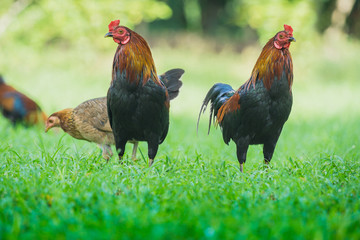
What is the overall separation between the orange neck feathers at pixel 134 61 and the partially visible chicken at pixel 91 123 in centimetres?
98

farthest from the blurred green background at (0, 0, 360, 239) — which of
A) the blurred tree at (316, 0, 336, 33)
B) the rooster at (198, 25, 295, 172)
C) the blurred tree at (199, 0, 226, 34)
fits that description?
the blurred tree at (199, 0, 226, 34)

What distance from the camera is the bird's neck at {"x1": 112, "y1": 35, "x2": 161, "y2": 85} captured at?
3.82m

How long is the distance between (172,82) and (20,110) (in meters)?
3.37

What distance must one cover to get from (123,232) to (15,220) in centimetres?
71

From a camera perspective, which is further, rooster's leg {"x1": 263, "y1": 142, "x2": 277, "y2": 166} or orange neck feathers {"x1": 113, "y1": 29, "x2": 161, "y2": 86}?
rooster's leg {"x1": 263, "y1": 142, "x2": 277, "y2": 166}

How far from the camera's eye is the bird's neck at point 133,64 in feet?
12.5

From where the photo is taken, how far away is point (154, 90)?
3873mm

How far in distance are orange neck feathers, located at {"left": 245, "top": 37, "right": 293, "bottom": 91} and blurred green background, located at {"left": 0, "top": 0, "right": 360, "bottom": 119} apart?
595cm

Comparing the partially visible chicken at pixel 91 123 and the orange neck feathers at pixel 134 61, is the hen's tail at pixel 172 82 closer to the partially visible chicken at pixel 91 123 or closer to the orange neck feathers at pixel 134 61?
the partially visible chicken at pixel 91 123

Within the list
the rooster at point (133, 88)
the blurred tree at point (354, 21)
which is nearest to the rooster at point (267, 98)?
the rooster at point (133, 88)

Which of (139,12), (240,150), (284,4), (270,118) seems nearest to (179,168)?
(240,150)

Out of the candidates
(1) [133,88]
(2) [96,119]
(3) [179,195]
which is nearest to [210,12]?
(2) [96,119]

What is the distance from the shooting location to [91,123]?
4750 millimetres

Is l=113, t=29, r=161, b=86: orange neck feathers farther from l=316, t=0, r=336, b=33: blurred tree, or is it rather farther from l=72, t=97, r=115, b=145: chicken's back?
l=316, t=0, r=336, b=33: blurred tree
